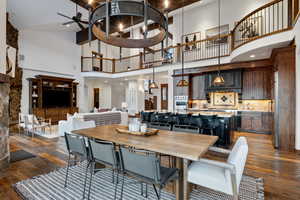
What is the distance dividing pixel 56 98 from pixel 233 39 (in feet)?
28.2

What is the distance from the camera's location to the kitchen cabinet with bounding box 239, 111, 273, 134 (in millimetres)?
5602

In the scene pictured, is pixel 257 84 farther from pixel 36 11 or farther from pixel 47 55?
pixel 47 55

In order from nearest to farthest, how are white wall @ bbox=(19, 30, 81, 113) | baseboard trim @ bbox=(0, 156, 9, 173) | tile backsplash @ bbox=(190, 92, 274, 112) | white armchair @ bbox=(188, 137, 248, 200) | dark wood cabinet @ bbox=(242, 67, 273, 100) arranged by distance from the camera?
white armchair @ bbox=(188, 137, 248, 200) < baseboard trim @ bbox=(0, 156, 9, 173) < dark wood cabinet @ bbox=(242, 67, 273, 100) < tile backsplash @ bbox=(190, 92, 274, 112) < white wall @ bbox=(19, 30, 81, 113)

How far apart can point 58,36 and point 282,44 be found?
32.6 feet

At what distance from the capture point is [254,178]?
2.51 m

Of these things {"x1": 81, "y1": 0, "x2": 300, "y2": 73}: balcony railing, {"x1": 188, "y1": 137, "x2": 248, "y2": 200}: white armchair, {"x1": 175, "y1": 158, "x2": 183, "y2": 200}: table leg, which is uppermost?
{"x1": 81, "y1": 0, "x2": 300, "y2": 73}: balcony railing

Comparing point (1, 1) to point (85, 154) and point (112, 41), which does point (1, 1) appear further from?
point (85, 154)

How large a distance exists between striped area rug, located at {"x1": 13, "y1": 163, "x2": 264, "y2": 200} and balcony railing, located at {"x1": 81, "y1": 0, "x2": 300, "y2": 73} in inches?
121

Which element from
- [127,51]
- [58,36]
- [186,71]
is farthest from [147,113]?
[127,51]

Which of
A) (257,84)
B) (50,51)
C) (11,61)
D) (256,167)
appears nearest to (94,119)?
(11,61)

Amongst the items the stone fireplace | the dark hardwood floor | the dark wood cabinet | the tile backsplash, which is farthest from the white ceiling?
the dark wood cabinet

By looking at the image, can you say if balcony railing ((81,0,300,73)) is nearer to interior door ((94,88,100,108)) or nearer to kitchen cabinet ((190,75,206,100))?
kitchen cabinet ((190,75,206,100))

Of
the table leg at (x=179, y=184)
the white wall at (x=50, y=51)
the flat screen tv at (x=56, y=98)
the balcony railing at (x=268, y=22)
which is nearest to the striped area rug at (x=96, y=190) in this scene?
the table leg at (x=179, y=184)

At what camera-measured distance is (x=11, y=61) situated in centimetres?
645
